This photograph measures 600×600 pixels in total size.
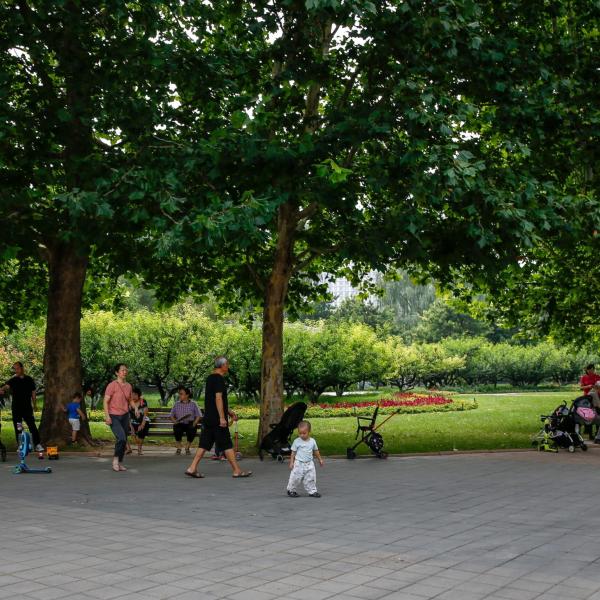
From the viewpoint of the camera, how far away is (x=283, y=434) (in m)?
14.8

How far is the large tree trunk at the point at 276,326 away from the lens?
54.8ft

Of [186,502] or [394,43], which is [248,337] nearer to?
[394,43]

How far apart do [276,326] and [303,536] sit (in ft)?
29.8

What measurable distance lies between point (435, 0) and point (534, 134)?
3.34m

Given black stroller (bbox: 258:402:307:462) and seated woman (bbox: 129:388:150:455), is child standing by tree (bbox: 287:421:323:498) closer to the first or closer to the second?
black stroller (bbox: 258:402:307:462)

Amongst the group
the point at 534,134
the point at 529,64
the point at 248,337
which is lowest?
the point at 248,337

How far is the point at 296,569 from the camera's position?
646 centimetres

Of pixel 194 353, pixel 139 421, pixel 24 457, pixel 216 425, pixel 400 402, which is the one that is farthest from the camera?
pixel 400 402

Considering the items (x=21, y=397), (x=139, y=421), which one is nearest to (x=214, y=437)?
(x=139, y=421)

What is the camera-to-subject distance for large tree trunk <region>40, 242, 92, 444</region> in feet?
57.4

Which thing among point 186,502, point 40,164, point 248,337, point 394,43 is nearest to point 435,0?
point 394,43

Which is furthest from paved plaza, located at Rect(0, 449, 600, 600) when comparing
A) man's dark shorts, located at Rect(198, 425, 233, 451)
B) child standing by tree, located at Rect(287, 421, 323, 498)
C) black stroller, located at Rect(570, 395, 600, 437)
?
black stroller, located at Rect(570, 395, 600, 437)

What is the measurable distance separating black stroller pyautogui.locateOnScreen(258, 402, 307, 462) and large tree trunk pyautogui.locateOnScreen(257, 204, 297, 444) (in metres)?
1.42

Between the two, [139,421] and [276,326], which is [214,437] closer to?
[276,326]
